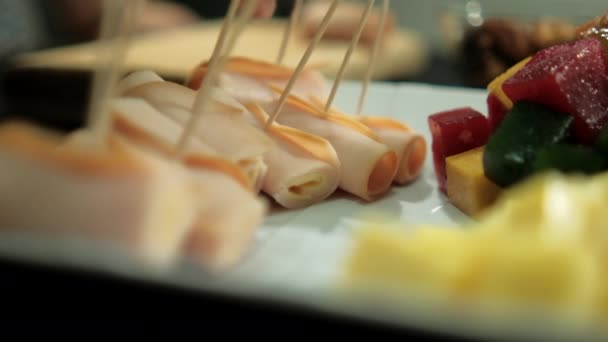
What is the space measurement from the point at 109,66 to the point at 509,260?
0.45 meters

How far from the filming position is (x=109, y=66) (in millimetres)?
750

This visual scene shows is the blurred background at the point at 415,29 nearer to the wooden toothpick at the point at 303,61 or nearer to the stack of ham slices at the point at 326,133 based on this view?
the stack of ham slices at the point at 326,133

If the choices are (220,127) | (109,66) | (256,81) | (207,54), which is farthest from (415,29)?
(109,66)

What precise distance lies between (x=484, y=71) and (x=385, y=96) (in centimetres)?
84

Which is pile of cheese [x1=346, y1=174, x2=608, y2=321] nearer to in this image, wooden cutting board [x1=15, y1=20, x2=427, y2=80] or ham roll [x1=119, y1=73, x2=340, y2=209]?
ham roll [x1=119, y1=73, x2=340, y2=209]

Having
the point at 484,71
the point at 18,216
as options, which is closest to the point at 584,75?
the point at 18,216

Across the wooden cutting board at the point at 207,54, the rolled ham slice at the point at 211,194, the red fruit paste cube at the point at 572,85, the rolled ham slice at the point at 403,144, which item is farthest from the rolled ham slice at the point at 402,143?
the wooden cutting board at the point at 207,54

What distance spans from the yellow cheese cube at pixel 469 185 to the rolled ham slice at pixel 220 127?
0.30m

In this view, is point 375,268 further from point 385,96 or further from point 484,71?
point 484,71

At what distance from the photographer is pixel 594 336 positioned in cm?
58

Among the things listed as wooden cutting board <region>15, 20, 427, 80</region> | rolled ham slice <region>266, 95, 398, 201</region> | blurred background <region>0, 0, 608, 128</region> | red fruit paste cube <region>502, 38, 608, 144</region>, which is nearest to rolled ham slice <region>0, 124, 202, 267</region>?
rolled ham slice <region>266, 95, 398, 201</region>

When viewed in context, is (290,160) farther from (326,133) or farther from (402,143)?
(402,143)

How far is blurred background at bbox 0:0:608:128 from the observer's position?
2.29 m

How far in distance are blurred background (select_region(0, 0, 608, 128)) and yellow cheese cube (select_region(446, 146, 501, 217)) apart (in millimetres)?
570
